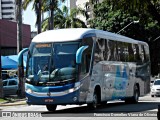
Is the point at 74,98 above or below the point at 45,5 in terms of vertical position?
below

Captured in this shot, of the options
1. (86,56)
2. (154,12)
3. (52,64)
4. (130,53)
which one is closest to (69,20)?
(130,53)

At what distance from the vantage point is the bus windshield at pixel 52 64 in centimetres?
1566

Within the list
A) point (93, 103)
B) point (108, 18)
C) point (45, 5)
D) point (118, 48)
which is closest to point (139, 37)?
point (108, 18)

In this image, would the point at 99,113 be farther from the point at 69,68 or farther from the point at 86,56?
the point at 86,56

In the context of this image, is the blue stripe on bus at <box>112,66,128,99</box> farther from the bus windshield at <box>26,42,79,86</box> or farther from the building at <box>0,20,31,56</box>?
the building at <box>0,20,31,56</box>

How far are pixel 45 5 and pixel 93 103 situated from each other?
2347 cm

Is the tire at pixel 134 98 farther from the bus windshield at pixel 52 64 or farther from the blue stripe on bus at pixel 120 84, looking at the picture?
the bus windshield at pixel 52 64

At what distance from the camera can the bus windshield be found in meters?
15.7

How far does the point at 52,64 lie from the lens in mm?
15852

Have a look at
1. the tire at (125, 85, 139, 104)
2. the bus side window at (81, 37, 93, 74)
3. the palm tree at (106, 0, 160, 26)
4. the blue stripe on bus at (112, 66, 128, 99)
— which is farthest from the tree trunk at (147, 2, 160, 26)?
the tire at (125, 85, 139, 104)

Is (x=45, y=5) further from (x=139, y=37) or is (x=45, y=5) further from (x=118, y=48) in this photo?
(x=118, y=48)

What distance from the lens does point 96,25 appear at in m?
54.0

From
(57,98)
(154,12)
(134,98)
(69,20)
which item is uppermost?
(69,20)

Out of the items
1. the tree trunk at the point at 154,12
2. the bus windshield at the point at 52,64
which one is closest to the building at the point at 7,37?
the bus windshield at the point at 52,64
